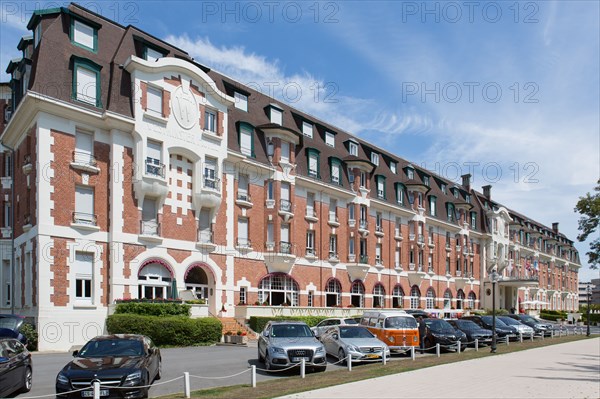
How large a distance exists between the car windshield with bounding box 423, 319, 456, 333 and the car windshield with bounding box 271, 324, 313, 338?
9.23 metres

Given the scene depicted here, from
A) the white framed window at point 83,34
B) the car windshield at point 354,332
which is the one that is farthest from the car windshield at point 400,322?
the white framed window at point 83,34

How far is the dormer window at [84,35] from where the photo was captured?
2866 centimetres

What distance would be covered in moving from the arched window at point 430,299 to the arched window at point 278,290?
21.3 m

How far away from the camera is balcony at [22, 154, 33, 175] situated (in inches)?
1105

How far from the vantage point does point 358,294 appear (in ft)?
153

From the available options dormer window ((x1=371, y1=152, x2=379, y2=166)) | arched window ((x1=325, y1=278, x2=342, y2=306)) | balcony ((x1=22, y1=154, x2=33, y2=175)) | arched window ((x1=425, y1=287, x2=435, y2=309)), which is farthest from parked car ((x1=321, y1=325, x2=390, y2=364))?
arched window ((x1=425, y1=287, x2=435, y2=309))

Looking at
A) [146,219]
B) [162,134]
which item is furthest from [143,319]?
[162,134]

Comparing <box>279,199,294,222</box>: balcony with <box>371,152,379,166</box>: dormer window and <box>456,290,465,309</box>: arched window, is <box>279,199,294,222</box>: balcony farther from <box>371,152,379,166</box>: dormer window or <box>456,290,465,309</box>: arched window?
<box>456,290,465,309</box>: arched window

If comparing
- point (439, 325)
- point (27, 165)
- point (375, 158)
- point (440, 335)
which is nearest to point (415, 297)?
point (375, 158)

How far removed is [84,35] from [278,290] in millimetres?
20503

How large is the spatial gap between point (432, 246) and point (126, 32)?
125 feet

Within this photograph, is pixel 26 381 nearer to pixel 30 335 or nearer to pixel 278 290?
pixel 30 335

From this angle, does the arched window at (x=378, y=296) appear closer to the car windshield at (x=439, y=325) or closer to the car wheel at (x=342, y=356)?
the car windshield at (x=439, y=325)

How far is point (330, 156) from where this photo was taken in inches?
1754
